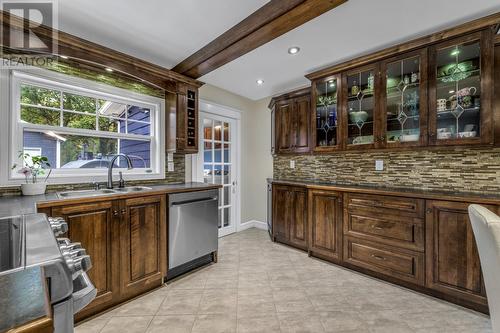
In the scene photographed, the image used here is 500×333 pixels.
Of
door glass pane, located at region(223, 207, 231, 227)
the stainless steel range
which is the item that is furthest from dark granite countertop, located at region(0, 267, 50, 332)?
door glass pane, located at region(223, 207, 231, 227)

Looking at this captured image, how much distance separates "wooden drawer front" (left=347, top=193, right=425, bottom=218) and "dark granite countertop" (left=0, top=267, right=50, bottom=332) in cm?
272

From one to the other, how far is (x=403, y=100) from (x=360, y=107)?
458 mm

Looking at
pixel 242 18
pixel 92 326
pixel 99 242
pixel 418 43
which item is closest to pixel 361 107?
pixel 418 43

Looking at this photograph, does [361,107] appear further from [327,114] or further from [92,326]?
[92,326]

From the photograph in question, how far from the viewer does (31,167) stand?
2.05 metres

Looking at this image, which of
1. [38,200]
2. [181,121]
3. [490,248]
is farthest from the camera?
[181,121]

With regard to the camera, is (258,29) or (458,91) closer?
(258,29)

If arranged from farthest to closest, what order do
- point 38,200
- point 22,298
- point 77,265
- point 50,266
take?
point 38,200 → point 77,265 → point 50,266 → point 22,298

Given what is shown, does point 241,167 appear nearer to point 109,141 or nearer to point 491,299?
point 109,141

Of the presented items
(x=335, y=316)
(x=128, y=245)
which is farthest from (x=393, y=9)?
(x=128, y=245)

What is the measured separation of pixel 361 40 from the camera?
245 centimetres

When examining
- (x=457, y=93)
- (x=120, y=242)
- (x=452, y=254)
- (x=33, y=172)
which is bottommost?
(x=452, y=254)

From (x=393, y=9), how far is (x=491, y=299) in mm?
2203

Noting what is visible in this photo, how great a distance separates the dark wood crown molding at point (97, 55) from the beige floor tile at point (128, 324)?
→ 2.41 meters
